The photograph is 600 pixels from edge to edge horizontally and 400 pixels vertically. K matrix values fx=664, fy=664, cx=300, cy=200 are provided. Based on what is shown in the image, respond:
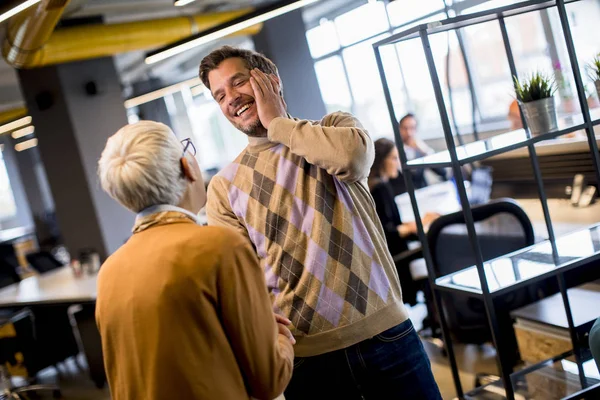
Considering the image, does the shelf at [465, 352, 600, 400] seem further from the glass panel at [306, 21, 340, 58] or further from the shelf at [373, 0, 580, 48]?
the glass panel at [306, 21, 340, 58]

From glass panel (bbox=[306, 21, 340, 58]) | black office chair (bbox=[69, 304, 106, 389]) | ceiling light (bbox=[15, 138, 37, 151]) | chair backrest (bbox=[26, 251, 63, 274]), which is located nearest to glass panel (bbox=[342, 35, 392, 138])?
glass panel (bbox=[306, 21, 340, 58])

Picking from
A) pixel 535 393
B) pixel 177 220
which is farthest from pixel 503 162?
pixel 177 220

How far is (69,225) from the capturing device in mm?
7688

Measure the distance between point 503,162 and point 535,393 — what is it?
111 inches

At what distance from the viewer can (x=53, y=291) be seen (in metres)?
5.49

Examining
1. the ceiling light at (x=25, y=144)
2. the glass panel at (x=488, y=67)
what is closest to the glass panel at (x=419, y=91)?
the glass panel at (x=488, y=67)

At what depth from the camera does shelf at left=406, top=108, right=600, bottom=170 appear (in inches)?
91.8

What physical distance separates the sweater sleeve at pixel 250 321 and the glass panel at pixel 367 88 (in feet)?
34.3

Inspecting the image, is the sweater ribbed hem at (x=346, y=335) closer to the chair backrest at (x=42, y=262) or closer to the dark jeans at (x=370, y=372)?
the dark jeans at (x=370, y=372)

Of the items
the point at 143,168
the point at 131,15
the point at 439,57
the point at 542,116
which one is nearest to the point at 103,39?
the point at 131,15

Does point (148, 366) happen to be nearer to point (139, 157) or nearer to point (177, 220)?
point (177, 220)

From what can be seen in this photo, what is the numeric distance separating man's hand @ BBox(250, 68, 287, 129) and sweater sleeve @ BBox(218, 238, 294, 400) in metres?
0.48

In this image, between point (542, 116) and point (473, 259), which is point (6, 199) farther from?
point (542, 116)

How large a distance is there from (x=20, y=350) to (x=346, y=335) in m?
4.66
